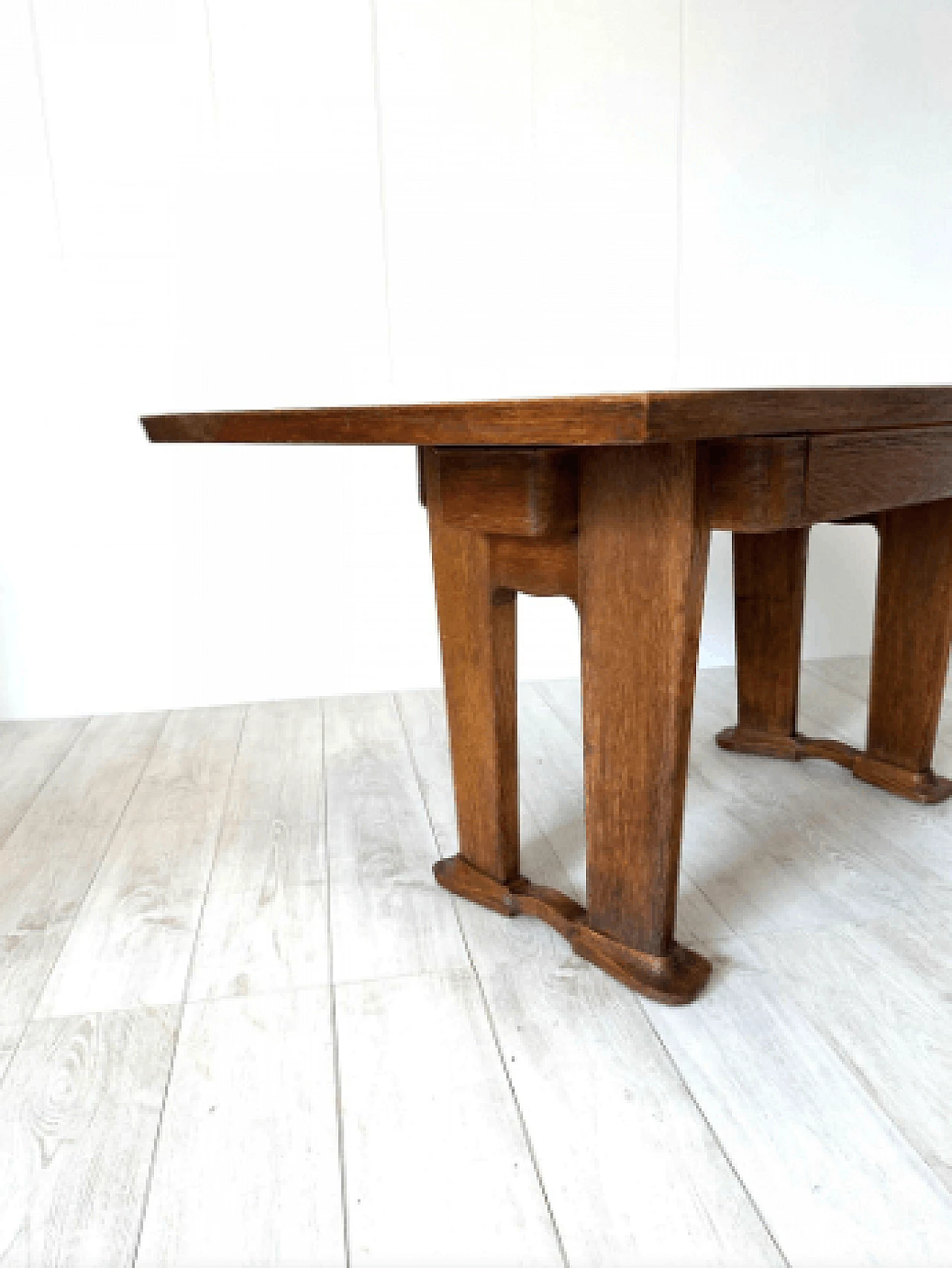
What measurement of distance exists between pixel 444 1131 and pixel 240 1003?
314 millimetres

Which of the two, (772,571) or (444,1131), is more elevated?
(772,571)

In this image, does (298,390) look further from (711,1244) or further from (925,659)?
(711,1244)

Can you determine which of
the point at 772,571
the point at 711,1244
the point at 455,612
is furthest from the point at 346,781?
the point at 711,1244

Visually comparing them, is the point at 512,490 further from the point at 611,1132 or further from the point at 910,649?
the point at 910,649

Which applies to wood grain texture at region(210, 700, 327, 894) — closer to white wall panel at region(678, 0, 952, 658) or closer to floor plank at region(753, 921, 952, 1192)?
floor plank at region(753, 921, 952, 1192)

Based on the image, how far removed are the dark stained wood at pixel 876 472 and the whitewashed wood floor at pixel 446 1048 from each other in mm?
529

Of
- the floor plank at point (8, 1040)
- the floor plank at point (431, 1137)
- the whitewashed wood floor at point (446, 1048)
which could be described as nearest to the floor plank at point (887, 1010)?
the whitewashed wood floor at point (446, 1048)

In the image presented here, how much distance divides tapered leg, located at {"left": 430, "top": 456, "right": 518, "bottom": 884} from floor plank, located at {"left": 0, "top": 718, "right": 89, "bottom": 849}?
0.82 m

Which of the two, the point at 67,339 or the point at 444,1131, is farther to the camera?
the point at 67,339

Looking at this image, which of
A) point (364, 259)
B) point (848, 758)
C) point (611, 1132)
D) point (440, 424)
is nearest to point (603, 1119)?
point (611, 1132)

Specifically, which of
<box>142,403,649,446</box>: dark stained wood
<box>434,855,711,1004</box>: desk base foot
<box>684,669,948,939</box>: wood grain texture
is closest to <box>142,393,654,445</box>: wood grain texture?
<box>142,403,649,446</box>: dark stained wood

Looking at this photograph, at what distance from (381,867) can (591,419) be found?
0.86 m

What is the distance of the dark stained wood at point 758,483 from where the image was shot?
86cm

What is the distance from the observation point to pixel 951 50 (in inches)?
88.0
